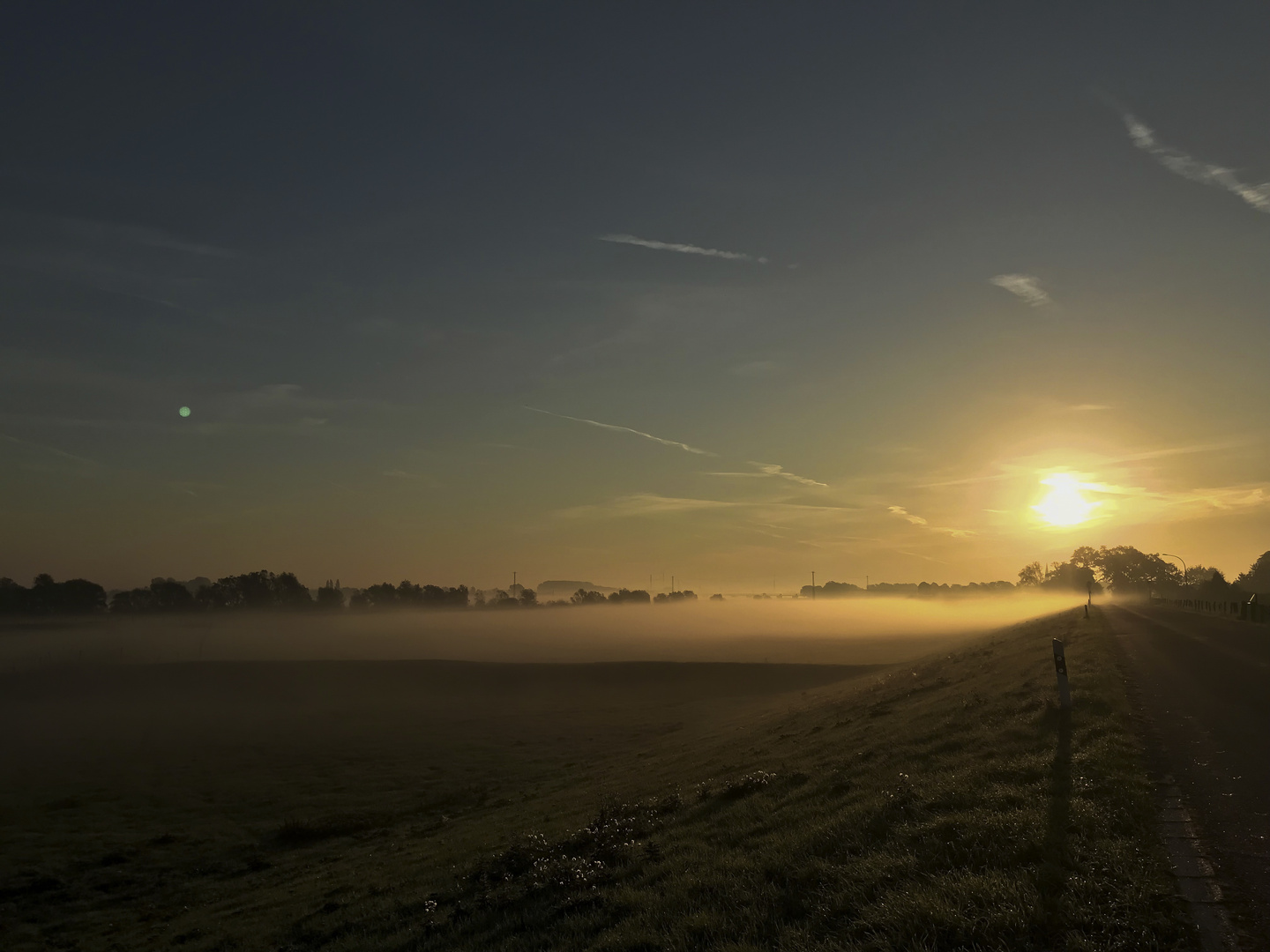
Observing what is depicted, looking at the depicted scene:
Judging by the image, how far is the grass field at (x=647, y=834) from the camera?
903 cm

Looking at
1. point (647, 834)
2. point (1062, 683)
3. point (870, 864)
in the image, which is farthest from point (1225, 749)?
point (647, 834)

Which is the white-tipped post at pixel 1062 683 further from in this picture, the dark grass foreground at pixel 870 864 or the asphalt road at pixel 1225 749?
the asphalt road at pixel 1225 749

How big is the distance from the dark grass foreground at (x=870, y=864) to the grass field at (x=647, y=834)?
0.05m

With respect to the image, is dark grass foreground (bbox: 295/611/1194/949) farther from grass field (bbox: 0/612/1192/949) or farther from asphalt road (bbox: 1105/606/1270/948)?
asphalt road (bbox: 1105/606/1270/948)

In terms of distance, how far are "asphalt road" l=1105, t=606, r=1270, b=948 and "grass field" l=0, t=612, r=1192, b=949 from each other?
787mm

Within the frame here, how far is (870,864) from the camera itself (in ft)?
33.5

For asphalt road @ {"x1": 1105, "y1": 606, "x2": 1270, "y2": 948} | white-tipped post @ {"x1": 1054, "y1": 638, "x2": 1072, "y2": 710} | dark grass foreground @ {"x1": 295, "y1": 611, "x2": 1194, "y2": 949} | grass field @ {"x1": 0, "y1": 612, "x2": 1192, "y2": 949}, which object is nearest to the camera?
dark grass foreground @ {"x1": 295, "y1": 611, "x2": 1194, "y2": 949}

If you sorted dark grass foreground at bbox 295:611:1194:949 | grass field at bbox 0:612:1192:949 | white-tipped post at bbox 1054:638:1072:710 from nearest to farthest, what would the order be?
dark grass foreground at bbox 295:611:1194:949 → grass field at bbox 0:612:1192:949 → white-tipped post at bbox 1054:638:1072:710

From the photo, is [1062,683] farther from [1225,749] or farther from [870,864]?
[870,864]

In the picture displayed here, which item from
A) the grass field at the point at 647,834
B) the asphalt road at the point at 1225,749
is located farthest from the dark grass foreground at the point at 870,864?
the asphalt road at the point at 1225,749

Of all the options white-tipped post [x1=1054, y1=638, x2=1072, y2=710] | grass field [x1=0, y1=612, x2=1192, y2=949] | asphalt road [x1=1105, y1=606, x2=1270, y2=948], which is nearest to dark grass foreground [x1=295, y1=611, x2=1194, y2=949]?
grass field [x1=0, y1=612, x2=1192, y2=949]

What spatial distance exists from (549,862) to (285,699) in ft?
357

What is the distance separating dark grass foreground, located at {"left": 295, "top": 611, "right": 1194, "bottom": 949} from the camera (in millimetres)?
8164

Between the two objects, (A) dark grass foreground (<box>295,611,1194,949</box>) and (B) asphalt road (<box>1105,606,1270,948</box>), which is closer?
(A) dark grass foreground (<box>295,611,1194,949</box>)
